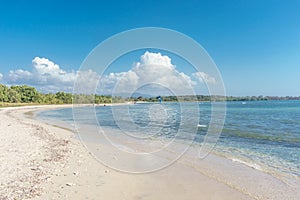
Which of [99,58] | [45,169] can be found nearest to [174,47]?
[99,58]

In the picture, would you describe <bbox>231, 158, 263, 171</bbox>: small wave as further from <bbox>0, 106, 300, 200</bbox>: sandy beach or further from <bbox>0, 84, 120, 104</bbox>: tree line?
<bbox>0, 84, 120, 104</bbox>: tree line

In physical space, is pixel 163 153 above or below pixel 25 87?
below

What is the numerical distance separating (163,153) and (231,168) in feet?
12.3

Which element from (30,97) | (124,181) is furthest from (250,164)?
(30,97)

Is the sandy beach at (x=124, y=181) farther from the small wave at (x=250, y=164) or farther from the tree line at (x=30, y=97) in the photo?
the tree line at (x=30, y=97)

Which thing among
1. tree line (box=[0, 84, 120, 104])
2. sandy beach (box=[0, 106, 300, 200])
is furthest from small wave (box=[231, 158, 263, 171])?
tree line (box=[0, 84, 120, 104])

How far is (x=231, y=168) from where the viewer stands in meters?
8.51

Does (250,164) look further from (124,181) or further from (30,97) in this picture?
(30,97)

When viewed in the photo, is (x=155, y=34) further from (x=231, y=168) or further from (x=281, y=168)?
(x=281, y=168)

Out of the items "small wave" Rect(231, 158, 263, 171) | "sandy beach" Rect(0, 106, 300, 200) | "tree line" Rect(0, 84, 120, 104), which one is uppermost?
"tree line" Rect(0, 84, 120, 104)

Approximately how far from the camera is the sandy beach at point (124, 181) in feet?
17.9

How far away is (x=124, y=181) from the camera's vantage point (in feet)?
21.4

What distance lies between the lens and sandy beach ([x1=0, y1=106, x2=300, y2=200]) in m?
5.47

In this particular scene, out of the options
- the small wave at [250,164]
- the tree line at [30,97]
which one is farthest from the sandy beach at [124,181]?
the tree line at [30,97]
